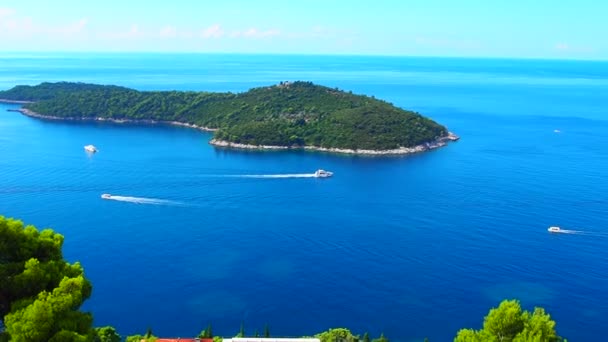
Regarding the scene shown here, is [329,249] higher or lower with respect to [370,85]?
lower

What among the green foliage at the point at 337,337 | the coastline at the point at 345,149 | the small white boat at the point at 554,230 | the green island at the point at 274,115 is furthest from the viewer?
the green island at the point at 274,115

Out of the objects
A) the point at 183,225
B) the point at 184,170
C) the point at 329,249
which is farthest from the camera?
the point at 184,170

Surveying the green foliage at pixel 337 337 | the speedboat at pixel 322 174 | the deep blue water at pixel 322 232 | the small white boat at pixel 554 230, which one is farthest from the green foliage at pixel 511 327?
the speedboat at pixel 322 174

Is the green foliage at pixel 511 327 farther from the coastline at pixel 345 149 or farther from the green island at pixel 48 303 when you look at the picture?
the coastline at pixel 345 149

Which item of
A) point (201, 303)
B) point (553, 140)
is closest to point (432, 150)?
point (553, 140)

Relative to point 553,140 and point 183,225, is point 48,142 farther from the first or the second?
point 553,140

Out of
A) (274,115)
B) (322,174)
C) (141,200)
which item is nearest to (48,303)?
(141,200)
